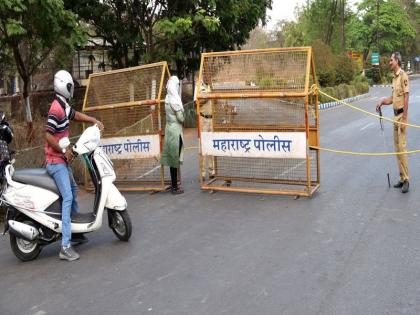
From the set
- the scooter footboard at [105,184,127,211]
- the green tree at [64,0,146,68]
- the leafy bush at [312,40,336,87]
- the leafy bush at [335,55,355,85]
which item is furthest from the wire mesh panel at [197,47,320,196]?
the leafy bush at [335,55,355,85]

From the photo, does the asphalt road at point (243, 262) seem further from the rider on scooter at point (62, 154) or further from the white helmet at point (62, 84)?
the white helmet at point (62, 84)

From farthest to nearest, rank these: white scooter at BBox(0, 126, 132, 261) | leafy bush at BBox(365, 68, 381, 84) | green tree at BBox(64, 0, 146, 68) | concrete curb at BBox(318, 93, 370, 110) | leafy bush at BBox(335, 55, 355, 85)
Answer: leafy bush at BBox(365, 68, 381, 84) → leafy bush at BBox(335, 55, 355, 85) → concrete curb at BBox(318, 93, 370, 110) → green tree at BBox(64, 0, 146, 68) → white scooter at BBox(0, 126, 132, 261)

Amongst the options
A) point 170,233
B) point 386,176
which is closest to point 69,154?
point 170,233

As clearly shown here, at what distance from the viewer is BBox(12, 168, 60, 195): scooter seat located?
5.87 m

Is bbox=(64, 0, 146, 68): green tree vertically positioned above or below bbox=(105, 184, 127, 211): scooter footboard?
above

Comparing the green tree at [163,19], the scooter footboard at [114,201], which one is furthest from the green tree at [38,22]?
the green tree at [163,19]

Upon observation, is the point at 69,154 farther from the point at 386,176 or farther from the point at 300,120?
the point at 386,176

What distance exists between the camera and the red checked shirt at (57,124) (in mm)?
5871

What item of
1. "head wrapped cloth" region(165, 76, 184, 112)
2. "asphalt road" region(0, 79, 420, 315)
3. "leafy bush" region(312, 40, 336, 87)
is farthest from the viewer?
"leafy bush" region(312, 40, 336, 87)

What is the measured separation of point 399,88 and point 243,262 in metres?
3.99

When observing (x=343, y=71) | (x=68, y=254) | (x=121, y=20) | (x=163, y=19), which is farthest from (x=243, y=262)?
(x=343, y=71)

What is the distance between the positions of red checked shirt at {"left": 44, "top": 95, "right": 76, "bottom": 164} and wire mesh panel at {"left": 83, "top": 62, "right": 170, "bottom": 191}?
2911mm

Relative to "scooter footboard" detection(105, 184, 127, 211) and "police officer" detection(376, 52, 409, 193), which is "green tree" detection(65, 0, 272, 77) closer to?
"police officer" detection(376, 52, 409, 193)

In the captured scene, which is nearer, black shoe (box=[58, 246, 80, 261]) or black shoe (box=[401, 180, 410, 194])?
black shoe (box=[58, 246, 80, 261])
